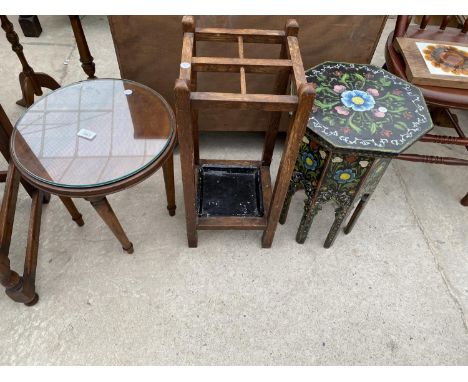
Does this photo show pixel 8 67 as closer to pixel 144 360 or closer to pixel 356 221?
pixel 144 360

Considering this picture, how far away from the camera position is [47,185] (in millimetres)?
1104

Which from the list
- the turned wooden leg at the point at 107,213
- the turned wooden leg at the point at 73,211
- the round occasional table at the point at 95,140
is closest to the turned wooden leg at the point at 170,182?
the round occasional table at the point at 95,140

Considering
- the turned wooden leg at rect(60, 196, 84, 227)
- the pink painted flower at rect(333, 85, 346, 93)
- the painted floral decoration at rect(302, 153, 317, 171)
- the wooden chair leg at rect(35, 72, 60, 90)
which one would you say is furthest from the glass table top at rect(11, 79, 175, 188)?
the wooden chair leg at rect(35, 72, 60, 90)

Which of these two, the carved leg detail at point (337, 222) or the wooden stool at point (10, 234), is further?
the carved leg detail at point (337, 222)

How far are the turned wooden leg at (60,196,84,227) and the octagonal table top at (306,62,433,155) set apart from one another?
1.12m

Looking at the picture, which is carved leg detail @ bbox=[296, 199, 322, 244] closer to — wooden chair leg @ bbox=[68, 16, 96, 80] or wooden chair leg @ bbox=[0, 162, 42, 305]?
wooden chair leg @ bbox=[0, 162, 42, 305]

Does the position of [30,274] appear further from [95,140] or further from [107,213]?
[95,140]

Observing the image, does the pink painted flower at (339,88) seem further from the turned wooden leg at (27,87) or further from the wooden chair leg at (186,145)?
the turned wooden leg at (27,87)

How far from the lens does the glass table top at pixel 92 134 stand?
114cm

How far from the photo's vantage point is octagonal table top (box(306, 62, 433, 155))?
111cm

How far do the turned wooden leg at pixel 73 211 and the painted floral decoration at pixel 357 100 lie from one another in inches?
49.3

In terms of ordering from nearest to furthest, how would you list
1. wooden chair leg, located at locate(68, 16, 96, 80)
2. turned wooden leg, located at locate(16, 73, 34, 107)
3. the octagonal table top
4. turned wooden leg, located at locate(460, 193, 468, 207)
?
the octagonal table top → wooden chair leg, located at locate(68, 16, 96, 80) → turned wooden leg, located at locate(460, 193, 468, 207) → turned wooden leg, located at locate(16, 73, 34, 107)

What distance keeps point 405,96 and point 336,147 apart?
0.42 meters

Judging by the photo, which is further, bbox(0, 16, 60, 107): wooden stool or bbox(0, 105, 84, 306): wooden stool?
bbox(0, 16, 60, 107): wooden stool
